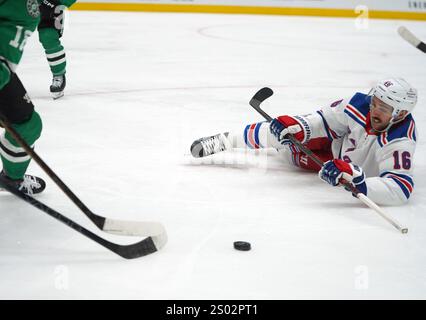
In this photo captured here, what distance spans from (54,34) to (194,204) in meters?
2.01

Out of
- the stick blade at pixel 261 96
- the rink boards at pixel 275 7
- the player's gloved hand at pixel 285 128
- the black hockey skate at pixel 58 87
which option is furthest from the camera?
the rink boards at pixel 275 7

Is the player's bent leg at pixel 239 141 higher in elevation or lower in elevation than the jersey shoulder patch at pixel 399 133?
lower

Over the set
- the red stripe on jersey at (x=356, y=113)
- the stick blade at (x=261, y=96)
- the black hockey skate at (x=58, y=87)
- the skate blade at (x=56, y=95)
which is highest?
the red stripe on jersey at (x=356, y=113)

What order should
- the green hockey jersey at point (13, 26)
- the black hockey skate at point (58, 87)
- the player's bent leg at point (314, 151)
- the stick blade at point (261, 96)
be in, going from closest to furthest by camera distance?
1. the green hockey jersey at point (13, 26)
2. the player's bent leg at point (314, 151)
3. the stick blade at point (261, 96)
4. the black hockey skate at point (58, 87)

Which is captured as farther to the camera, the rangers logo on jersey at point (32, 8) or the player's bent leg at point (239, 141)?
the player's bent leg at point (239, 141)

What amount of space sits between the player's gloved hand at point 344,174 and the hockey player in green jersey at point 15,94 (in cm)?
93

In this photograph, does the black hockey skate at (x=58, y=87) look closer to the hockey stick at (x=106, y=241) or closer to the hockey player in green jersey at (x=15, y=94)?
the hockey player in green jersey at (x=15, y=94)

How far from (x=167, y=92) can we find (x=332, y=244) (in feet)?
8.19

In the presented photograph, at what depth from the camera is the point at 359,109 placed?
7.99ft

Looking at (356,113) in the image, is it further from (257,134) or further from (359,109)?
(257,134)

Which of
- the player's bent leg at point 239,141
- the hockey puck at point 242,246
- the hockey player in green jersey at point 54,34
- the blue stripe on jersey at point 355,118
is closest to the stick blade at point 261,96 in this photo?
the player's bent leg at point 239,141

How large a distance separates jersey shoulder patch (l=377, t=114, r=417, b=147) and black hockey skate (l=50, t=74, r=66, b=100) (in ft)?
7.09

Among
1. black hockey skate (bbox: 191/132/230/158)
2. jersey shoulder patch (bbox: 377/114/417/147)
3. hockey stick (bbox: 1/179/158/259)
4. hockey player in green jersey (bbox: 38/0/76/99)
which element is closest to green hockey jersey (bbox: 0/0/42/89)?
hockey stick (bbox: 1/179/158/259)

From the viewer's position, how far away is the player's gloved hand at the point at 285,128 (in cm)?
252
